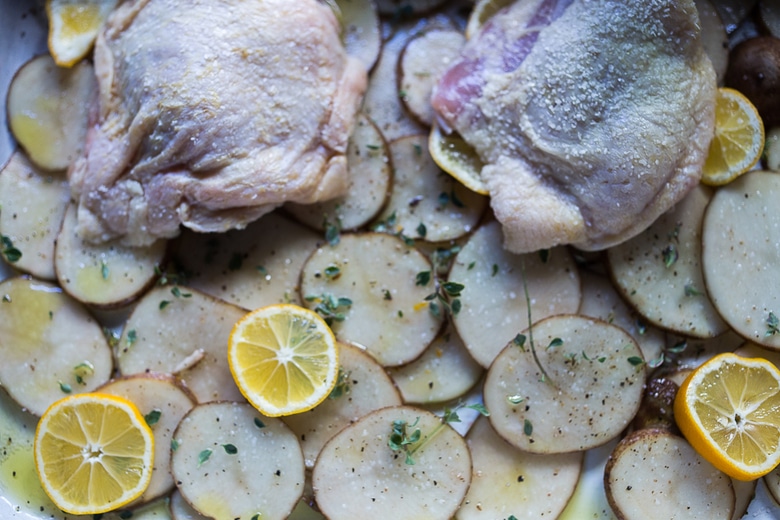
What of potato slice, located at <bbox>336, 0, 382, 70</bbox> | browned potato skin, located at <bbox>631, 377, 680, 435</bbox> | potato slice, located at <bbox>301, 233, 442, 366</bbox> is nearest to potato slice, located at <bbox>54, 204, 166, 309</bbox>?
potato slice, located at <bbox>301, 233, 442, 366</bbox>

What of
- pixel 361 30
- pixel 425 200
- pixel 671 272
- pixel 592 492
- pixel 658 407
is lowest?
pixel 592 492

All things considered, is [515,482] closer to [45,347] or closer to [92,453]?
[92,453]

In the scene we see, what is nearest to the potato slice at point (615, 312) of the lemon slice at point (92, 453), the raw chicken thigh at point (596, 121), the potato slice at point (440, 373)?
the raw chicken thigh at point (596, 121)

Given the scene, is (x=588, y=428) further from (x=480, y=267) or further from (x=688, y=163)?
(x=688, y=163)

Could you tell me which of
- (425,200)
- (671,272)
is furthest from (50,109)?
(671,272)

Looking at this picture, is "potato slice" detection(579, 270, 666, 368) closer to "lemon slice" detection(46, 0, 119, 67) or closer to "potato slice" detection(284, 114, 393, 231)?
"potato slice" detection(284, 114, 393, 231)

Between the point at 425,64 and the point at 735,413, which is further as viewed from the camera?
the point at 425,64
